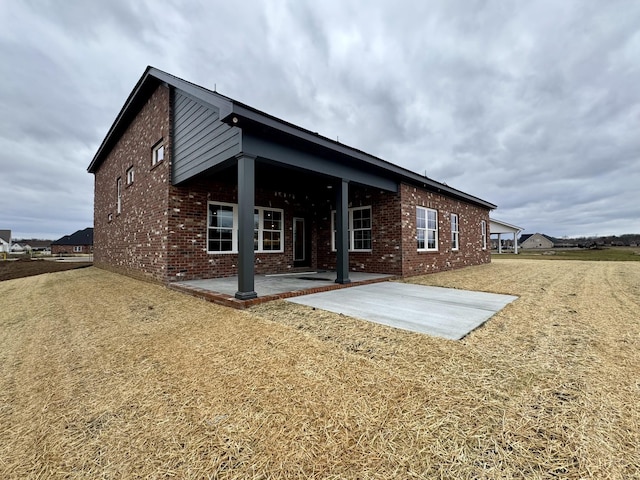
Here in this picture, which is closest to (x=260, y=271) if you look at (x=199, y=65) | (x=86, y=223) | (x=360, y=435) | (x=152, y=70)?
(x=152, y=70)

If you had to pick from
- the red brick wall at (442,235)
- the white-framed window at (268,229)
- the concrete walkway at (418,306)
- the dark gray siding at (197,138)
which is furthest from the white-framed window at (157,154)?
the red brick wall at (442,235)

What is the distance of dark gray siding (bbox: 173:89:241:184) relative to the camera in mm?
4930

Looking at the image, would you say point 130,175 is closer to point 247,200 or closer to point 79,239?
point 247,200

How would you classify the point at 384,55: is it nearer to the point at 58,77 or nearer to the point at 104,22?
the point at 104,22

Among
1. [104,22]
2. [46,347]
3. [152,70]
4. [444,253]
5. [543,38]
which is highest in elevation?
[104,22]

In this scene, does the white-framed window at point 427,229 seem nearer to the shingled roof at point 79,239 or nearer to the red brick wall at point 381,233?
the red brick wall at point 381,233

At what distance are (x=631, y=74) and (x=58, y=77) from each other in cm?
2548

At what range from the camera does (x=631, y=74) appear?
1045 cm

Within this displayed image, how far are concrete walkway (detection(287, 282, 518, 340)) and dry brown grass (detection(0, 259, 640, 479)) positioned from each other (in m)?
0.30

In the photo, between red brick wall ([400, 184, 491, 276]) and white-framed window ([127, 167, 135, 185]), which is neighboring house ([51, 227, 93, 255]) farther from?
red brick wall ([400, 184, 491, 276])

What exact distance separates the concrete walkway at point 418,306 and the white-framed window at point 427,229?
10.6 ft

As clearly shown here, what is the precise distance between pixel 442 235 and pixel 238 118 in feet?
28.2

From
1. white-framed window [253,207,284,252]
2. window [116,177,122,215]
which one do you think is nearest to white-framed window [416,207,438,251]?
white-framed window [253,207,284,252]

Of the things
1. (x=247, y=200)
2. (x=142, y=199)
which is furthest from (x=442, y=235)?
(x=142, y=199)
